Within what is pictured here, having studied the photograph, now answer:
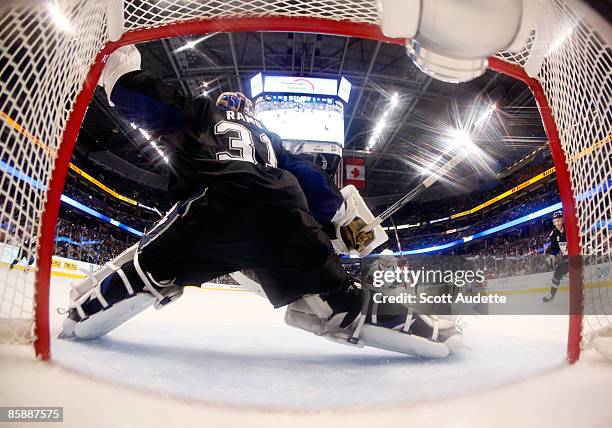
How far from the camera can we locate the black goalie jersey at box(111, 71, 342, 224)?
2.65 feet

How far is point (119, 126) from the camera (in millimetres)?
9539

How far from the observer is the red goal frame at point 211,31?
0.66 meters

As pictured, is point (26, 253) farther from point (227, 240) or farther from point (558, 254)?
point (558, 254)

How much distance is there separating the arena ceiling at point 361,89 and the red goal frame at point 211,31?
620 centimetres

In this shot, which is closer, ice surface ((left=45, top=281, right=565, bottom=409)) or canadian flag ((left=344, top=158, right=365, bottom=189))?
ice surface ((left=45, top=281, right=565, bottom=409))

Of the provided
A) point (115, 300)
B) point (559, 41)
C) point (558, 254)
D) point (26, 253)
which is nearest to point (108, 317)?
point (115, 300)

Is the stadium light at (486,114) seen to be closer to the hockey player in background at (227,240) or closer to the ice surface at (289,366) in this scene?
the ice surface at (289,366)

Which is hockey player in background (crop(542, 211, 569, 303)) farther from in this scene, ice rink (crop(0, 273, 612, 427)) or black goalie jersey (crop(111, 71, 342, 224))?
black goalie jersey (crop(111, 71, 342, 224))

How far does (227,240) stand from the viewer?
2.65 ft

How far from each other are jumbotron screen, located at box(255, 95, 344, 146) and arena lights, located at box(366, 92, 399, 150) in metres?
2.77

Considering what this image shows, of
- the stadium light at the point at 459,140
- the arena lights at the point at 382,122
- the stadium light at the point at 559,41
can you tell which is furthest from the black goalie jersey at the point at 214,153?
the stadium light at the point at 459,140

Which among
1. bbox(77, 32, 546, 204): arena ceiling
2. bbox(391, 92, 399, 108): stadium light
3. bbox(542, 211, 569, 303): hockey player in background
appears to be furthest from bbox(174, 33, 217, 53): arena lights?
bbox(542, 211, 569, 303): hockey player in background

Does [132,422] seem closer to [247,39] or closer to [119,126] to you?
[247,39]

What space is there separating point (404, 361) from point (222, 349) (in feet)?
1.49
